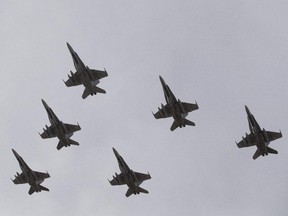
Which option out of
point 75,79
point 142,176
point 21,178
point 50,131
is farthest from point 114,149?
point 21,178

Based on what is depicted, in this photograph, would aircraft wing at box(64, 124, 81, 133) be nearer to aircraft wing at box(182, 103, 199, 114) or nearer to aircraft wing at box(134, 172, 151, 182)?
aircraft wing at box(134, 172, 151, 182)

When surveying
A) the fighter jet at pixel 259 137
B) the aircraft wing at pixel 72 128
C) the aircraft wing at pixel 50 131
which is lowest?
the fighter jet at pixel 259 137

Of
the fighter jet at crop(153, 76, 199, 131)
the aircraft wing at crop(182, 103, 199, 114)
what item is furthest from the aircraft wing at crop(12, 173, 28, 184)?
the aircraft wing at crop(182, 103, 199, 114)

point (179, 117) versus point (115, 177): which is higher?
point (179, 117)

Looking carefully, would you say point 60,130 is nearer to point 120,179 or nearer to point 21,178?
point 21,178

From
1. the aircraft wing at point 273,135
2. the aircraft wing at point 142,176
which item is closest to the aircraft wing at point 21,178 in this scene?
the aircraft wing at point 142,176

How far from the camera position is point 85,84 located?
125250mm

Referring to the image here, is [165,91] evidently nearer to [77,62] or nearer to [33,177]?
[77,62]

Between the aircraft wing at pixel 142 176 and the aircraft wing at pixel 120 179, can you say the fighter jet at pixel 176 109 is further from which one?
the aircraft wing at pixel 120 179

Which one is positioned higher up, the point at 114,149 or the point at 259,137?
the point at 259,137

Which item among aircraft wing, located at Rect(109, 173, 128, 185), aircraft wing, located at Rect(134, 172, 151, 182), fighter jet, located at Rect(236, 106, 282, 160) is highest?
fighter jet, located at Rect(236, 106, 282, 160)

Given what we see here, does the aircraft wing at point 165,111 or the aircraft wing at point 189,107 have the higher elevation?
the aircraft wing at point 189,107

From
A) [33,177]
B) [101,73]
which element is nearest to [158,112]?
[101,73]

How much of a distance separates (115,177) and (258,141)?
25.6 metres
